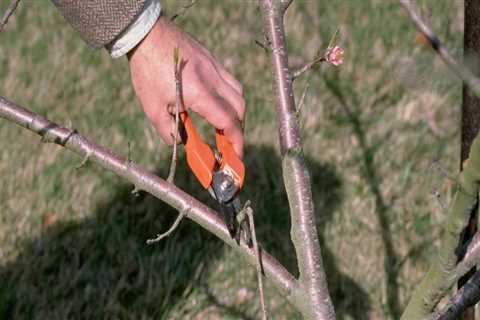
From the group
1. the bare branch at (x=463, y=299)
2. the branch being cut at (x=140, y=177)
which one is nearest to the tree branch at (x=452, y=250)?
the bare branch at (x=463, y=299)

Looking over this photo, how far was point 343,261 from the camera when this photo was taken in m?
3.24

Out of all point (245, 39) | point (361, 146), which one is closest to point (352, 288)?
point (361, 146)

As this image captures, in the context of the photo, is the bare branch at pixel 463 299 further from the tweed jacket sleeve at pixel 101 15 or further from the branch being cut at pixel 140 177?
the tweed jacket sleeve at pixel 101 15

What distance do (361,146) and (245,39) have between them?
0.92 metres

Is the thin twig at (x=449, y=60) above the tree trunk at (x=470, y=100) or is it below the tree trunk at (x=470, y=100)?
above

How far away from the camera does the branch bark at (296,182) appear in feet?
6.56

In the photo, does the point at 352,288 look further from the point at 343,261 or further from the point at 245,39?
the point at 245,39

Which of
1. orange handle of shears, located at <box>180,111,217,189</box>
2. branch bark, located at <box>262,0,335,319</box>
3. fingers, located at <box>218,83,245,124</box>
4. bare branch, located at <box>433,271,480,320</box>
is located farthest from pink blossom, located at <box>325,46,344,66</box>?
bare branch, located at <box>433,271,480,320</box>

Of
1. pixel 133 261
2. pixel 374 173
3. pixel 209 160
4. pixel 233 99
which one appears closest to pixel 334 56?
pixel 233 99

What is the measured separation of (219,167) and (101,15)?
0.46 meters

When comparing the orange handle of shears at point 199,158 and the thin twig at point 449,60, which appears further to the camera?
the orange handle of shears at point 199,158

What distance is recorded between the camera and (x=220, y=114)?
2.16m

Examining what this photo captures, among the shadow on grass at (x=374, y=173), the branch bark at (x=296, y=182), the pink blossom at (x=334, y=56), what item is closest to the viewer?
the branch bark at (x=296, y=182)

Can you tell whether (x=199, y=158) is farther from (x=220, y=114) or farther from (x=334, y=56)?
(x=334, y=56)
